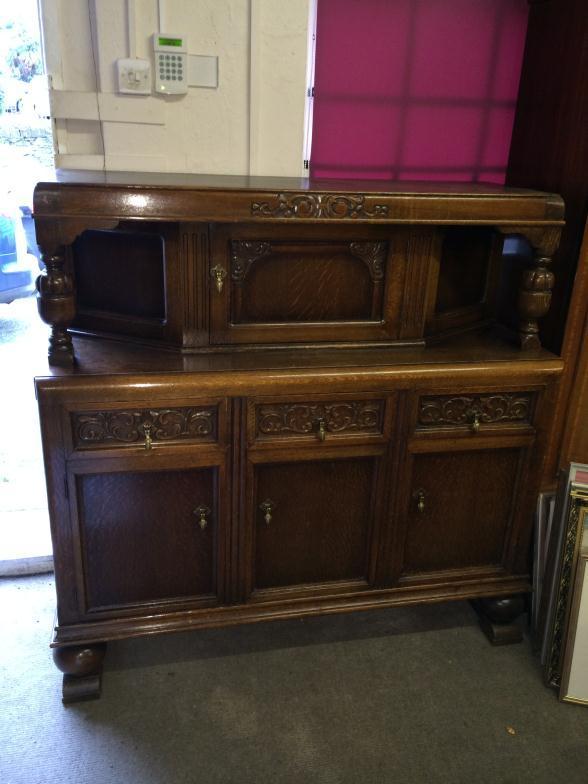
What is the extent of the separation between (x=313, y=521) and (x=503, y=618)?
0.82 meters

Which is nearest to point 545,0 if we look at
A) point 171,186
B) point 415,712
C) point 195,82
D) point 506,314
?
point 506,314

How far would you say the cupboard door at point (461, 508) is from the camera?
7.11 ft

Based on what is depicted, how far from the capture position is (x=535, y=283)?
6.84 feet

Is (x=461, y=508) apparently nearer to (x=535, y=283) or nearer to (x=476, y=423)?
(x=476, y=423)

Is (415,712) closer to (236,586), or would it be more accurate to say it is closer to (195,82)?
(236,586)

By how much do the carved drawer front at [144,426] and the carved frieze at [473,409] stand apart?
2.13 ft

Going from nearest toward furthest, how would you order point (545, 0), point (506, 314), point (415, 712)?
point (415, 712) → point (545, 0) → point (506, 314)

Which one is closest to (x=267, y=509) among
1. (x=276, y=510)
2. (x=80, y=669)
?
(x=276, y=510)

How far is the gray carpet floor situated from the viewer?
6.20ft

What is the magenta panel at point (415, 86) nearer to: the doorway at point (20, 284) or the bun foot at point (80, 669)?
the doorway at point (20, 284)

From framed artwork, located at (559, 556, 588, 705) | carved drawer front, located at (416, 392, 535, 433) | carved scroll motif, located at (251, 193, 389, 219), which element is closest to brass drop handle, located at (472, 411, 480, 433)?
carved drawer front, located at (416, 392, 535, 433)

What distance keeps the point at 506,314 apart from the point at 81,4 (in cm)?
174

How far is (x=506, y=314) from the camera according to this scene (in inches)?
97.0

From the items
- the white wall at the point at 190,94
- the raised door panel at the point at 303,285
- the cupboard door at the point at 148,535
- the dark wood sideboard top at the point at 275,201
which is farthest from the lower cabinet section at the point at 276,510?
the white wall at the point at 190,94
